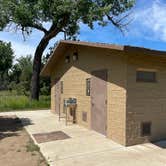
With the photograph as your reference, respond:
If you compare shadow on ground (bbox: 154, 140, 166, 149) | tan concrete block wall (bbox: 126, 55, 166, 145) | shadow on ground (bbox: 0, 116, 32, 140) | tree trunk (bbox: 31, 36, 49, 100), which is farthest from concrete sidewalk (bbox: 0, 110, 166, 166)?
tree trunk (bbox: 31, 36, 49, 100)

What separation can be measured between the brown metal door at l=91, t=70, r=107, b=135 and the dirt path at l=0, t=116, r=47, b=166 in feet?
7.09

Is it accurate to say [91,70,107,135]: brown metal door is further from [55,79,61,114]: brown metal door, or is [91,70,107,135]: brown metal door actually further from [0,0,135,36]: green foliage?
[0,0,135,36]: green foliage

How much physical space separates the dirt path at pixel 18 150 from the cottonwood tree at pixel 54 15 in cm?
1098

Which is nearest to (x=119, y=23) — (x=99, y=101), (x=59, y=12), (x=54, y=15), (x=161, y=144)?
(x=59, y=12)

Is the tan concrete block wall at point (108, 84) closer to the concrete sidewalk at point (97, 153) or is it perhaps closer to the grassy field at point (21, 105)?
the concrete sidewalk at point (97, 153)

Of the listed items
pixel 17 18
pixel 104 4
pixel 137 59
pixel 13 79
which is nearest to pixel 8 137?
pixel 137 59

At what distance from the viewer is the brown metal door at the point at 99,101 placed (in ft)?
25.1

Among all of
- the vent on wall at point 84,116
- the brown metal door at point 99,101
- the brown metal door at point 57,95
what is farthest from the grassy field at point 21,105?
the brown metal door at point 99,101

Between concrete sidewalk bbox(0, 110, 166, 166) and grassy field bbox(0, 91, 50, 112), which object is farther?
grassy field bbox(0, 91, 50, 112)

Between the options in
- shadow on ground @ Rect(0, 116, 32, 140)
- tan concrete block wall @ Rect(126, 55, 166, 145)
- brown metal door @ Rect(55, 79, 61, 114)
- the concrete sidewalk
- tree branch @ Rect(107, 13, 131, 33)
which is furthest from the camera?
tree branch @ Rect(107, 13, 131, 33)

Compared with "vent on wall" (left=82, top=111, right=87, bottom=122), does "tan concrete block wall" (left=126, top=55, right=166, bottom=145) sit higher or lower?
higher

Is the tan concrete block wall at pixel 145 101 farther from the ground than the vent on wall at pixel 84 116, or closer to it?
farther from the ground

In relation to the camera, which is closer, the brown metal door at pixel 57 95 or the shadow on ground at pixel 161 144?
the shadow on ground at pixel 161 144

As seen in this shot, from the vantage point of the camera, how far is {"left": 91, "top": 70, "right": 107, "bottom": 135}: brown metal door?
7.64 meters
